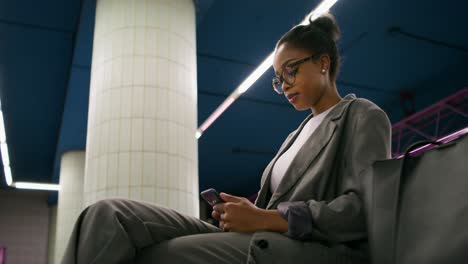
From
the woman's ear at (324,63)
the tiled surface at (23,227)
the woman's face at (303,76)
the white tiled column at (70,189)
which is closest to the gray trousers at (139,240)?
the woman's face at (303,76)

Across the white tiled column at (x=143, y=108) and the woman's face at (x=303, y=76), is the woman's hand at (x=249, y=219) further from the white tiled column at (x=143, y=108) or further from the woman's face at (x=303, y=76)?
the white tiled column at (x=143, y=108)

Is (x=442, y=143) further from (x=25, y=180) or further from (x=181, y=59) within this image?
(x=25, y=180)

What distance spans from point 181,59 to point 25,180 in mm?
12094

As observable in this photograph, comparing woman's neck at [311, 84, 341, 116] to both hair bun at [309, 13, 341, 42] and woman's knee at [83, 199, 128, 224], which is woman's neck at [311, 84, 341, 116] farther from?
woman's knee at [83, 199, 128, 224]

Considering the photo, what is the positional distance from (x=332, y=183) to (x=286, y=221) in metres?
0.25

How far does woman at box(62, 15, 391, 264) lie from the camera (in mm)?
1373

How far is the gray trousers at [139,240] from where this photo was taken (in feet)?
4.42

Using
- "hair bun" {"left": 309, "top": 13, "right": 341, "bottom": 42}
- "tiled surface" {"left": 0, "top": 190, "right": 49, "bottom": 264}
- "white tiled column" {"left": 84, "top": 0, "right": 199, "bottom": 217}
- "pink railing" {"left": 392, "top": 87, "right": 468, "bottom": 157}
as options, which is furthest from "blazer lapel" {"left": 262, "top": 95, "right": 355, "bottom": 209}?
"tiled surface" {"left": 0, "top": 190, "right": 49, "bottom": 264}

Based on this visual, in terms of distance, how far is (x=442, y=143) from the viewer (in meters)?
1.19

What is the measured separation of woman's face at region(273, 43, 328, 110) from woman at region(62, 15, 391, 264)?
0.91 ft

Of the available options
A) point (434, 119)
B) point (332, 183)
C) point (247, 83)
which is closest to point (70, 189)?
point (247, 83)

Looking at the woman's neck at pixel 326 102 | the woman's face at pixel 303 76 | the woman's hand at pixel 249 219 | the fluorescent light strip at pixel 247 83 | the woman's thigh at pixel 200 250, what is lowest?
the woman's thigh at pixel 200 250

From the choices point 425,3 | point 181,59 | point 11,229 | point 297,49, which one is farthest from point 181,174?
point 11,229

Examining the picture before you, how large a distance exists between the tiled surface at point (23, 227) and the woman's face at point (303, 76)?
1696 centimetres
